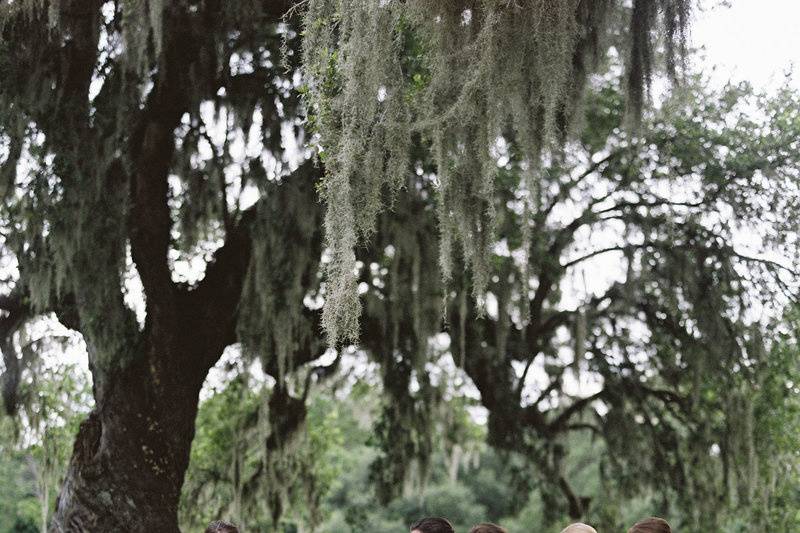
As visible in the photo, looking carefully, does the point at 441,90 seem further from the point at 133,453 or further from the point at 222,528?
the point at 133,453

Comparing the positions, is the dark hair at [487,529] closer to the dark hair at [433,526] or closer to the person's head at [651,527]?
the dark hair at [433,526]

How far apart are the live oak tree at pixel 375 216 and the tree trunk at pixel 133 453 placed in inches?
0.9

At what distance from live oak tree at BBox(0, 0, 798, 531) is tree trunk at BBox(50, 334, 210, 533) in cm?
2

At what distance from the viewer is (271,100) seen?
9.10 m

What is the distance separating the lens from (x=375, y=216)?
6285mm

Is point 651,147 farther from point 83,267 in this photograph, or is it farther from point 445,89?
point 83,267

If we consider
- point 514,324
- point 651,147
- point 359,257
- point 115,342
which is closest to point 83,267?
point 115,342

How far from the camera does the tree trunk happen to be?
779 centimetres

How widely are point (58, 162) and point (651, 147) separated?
18.7 feet

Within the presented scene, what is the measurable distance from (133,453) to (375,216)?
10.3 ft

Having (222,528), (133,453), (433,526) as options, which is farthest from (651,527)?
(133,453)

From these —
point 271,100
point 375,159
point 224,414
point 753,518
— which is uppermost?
point 271,100

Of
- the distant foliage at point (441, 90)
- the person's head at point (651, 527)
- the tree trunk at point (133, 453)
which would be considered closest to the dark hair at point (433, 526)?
the person's head at point (651, 527)

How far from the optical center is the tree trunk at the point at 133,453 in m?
7.79
